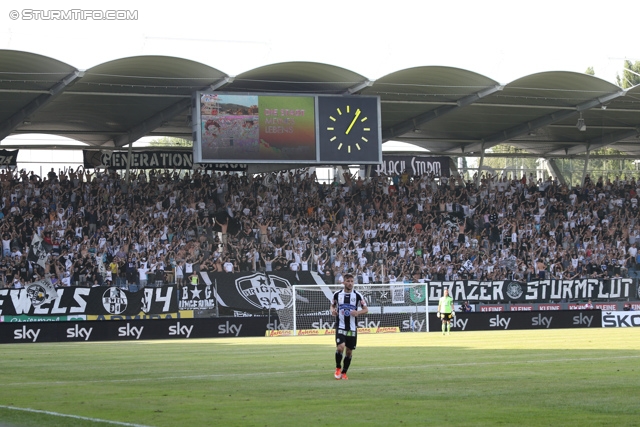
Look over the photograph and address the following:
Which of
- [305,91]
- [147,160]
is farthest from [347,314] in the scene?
[147,160]

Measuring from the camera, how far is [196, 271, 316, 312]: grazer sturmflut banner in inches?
1484

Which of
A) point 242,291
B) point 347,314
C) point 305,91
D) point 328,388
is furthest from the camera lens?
point 305,91

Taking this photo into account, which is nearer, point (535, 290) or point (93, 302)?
point (93, 302)

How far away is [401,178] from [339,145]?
10643 millimetres

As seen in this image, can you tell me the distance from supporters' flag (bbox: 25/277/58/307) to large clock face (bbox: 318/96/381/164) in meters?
11.9

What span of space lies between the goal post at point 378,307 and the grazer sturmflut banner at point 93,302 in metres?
4.84

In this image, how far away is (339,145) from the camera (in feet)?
130

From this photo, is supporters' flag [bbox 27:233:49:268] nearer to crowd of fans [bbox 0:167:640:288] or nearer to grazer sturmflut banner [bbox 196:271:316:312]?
crowd of fans [bbox 0:167:640:288]

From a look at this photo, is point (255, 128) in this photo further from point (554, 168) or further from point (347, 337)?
point (554, 168)

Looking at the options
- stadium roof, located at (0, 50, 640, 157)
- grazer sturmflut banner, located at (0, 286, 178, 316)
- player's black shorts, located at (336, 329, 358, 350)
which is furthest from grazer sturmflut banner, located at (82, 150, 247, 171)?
player's black shorts, located at (336, 329, 358, 350)

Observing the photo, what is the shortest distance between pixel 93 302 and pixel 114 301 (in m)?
0.78

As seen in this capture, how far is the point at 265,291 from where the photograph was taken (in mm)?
39219

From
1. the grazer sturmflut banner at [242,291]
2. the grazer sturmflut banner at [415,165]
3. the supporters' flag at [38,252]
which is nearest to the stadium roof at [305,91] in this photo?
the grazer sturmflut banner at [415,165]

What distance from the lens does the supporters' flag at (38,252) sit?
37.1 meters
